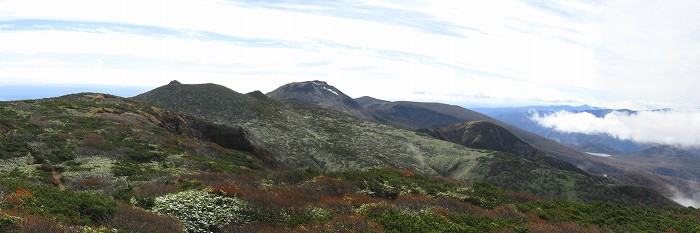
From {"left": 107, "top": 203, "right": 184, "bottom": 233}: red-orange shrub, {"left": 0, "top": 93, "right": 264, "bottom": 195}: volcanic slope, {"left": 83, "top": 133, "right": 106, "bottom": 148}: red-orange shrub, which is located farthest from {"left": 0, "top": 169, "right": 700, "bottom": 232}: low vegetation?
{"left": 83, "top": 133, "right": 106, "bottom": 148}: red-orange shrub

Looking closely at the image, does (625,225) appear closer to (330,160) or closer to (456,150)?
(330,160)

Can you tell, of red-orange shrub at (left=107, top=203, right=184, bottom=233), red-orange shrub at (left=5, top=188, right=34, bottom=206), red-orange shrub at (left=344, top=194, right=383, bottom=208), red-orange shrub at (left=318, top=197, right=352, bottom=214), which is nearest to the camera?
red-orange shrub at (left=107, top=203, right=184, bottom=233)

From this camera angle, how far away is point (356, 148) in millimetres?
99938

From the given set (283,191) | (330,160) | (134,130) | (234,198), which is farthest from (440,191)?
(330,160)

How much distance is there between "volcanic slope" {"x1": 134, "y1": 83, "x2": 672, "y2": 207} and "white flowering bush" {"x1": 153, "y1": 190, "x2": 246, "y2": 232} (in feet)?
198

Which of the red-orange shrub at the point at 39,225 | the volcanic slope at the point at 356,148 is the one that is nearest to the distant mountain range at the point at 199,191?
the red-orange shrub at the point at 39,225

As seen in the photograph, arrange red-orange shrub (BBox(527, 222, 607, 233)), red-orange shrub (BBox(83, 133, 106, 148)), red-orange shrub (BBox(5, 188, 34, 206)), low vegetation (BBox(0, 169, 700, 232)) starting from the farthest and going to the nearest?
red-orange shrub (BBox(83, 133, 106, 148))
red-orange shrub (BBox(527, 222, 607, 233))
low vegetation (BBox(0, 169, 700, 232))
red-orange shrub (BBox(5, 188, 34, 206))

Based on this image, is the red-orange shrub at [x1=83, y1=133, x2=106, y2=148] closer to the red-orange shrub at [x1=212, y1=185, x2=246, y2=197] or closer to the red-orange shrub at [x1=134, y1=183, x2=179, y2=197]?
the red-orange shrub at [x1=134, y1=183, x2=179, y2=197]

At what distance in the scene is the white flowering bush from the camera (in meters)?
19.1

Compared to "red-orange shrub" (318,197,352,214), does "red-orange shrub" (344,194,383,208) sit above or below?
below

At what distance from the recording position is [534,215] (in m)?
26.1

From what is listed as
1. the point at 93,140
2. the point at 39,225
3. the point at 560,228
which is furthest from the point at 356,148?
the point at 39,225

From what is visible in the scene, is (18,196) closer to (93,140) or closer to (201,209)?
(201,209)

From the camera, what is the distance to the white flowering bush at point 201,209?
62.6 feet
